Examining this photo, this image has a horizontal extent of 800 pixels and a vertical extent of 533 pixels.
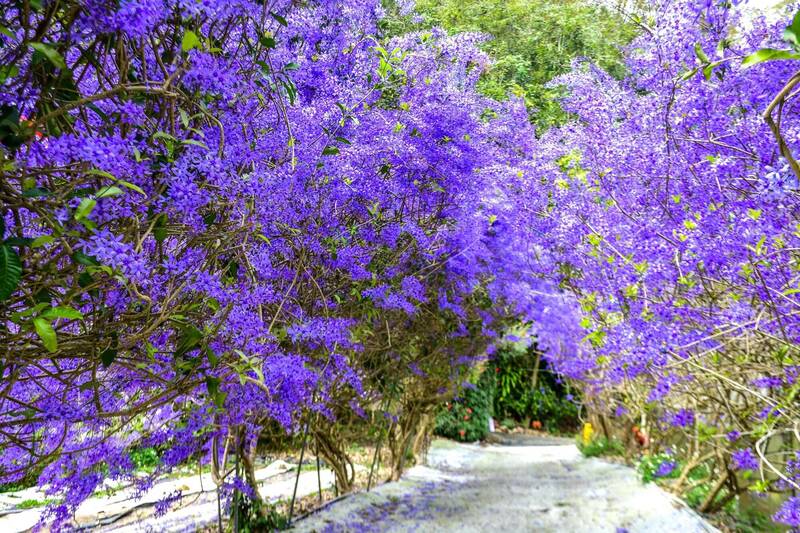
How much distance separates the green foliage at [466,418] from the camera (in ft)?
39.5

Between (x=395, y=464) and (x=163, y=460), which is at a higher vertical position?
(x=163, y=460)

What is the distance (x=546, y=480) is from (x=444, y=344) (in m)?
2.32

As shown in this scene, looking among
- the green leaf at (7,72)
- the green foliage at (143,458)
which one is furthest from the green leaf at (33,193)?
the green foliage at (143,458)

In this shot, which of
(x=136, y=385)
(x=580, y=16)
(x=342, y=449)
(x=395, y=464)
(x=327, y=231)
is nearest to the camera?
(x=136, y=385)

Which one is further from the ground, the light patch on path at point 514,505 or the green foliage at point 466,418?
the green foliage at point 466,418

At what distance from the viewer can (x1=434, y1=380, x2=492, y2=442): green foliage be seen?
1203cm

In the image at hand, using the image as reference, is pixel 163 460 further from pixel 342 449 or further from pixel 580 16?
pixel 580 16

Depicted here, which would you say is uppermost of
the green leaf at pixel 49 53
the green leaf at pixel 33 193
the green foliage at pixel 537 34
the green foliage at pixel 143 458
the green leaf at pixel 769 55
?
the green foliage at pixel 537 34

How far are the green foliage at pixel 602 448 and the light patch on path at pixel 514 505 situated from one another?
37.2 inches

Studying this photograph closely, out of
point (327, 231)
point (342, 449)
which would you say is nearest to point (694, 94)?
point (327, 231)

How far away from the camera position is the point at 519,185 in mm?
5301

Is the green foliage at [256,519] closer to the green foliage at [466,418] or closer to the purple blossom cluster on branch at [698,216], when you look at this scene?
the purple blossom cluster on branch at [698,216]

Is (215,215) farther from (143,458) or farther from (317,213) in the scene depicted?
(143,458)

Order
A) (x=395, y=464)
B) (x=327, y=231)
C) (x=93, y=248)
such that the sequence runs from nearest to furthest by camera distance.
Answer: (x=93, y=248)
(x=327, y=231)
(x=395, y=464)
